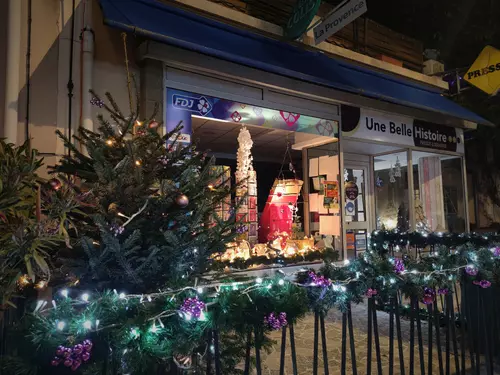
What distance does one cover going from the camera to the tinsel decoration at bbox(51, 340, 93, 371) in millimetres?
1629

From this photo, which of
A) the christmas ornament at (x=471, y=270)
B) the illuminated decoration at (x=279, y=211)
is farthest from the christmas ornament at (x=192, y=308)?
the illuminated decoration at (x=279, y=211)

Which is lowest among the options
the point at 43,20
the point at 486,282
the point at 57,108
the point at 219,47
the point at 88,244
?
the point at 486,282

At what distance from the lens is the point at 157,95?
5.06 m

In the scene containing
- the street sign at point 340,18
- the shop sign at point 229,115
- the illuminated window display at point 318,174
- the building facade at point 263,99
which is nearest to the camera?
the building facade at point 263,99

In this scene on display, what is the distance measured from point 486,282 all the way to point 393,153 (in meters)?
6.40

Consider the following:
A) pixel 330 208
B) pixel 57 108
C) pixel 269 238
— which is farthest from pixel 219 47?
pixel 330 208

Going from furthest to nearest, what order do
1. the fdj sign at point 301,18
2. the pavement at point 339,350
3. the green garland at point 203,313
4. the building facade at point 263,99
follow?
the fdj sign at point 301,18 → the building facade at point 263,99 → the pavement at point 339,350 → the green garland at point 203,313

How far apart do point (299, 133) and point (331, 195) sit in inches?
56.9

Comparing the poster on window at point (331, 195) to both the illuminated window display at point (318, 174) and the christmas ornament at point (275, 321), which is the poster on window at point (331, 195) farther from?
the christmas ornament at point (275, 321)

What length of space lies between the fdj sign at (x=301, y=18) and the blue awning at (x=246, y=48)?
0.82 feet

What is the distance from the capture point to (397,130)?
8.18 m

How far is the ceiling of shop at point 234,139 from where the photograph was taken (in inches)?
247

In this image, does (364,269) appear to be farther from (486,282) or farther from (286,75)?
(286,75)

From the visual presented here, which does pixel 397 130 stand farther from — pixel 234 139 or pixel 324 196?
pixel 234 139
